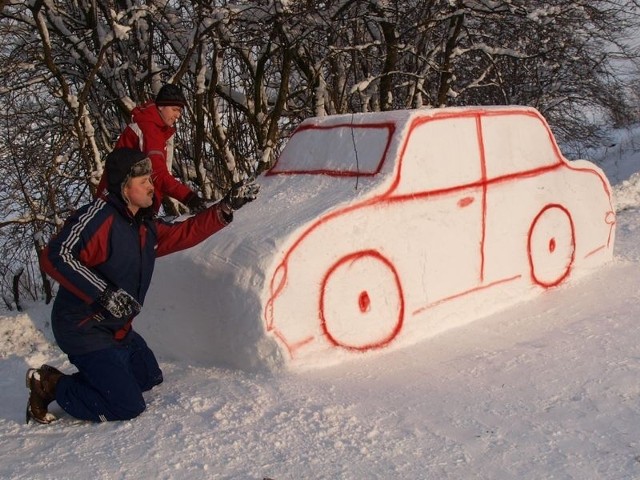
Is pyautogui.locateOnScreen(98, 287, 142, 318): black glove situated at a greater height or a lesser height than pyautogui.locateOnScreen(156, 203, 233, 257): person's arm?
lesser

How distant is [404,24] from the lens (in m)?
8.26

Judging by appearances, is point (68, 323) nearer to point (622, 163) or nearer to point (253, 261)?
point (253, 261)

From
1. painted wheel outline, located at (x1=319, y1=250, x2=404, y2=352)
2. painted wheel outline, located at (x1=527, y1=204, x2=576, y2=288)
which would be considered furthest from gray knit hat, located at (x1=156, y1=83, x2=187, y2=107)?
painted wheel outline, located at (x1=527, y1=204, x2=576, y2=288)

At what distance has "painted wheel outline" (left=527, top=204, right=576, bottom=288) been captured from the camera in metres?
4.79

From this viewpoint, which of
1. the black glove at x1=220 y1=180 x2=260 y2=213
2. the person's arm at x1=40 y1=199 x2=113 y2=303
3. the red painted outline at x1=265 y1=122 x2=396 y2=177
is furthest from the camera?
the red painted outline at x1=265 y1=122 x2=396 y2=177

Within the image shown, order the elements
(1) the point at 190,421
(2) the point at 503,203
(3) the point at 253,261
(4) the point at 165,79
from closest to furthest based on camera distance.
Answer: (1) the point at 190,421 → (3) the point at 253,261 → (2) the point at 503,203 → (4) the point at 165,79

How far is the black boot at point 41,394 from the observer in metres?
3.37

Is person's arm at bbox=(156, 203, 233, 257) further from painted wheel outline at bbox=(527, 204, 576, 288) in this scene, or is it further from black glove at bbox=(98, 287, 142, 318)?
painted wheel outline at bbox=(527, 204, 576, 288)

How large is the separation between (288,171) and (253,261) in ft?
3.96

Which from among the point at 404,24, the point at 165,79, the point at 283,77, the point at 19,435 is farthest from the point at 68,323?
the point at 404,24

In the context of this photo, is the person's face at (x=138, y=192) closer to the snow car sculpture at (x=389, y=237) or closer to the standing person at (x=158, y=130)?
the snow car sculpture at (x=389, y=237)

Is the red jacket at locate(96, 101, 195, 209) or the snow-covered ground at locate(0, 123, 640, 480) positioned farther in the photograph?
the red jacket at locate(96, 101, 195, 209)

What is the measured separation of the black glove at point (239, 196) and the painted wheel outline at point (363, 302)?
63 centimetres

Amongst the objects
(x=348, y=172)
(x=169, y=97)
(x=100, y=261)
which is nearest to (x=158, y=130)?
(x=169, y=97)
